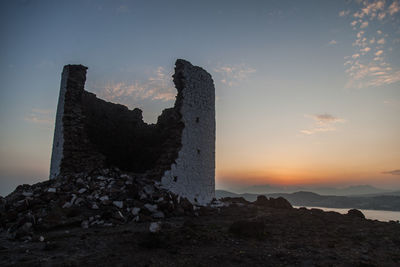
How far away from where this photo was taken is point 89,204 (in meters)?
7.79

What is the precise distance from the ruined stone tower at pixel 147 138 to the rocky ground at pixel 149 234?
133 cm

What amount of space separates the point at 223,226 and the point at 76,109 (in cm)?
776

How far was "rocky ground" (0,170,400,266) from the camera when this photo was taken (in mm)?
4719

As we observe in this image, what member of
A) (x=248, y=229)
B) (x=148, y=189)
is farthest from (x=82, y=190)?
(x=248, y=229)

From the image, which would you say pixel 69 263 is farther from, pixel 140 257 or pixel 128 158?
pixel 128 158

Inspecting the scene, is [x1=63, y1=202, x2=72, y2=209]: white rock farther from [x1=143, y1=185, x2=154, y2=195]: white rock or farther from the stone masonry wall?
the stone masonry wall

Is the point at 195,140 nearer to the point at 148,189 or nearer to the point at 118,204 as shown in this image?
the point at 148,189

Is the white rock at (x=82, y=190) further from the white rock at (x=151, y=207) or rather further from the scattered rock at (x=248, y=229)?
the scattered rock at (x=248, y=229)

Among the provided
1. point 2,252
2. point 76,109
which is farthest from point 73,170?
point 2,252

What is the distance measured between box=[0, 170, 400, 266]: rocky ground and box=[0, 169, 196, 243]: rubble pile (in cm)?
3

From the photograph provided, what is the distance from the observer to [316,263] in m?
4.66

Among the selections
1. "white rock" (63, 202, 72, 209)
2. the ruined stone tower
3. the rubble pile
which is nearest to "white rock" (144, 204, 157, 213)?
the rubble pile

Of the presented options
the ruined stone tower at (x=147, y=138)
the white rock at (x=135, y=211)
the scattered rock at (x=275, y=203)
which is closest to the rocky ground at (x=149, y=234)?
the white rock at (x=135, y=211)

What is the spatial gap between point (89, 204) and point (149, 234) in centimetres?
281
